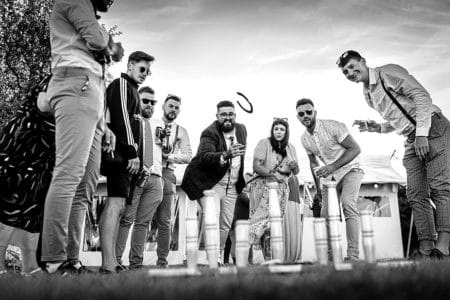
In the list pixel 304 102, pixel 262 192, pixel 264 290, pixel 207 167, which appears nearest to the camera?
pixel 264 290

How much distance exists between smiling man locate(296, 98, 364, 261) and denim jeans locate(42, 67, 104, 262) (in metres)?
Answer: 2.88

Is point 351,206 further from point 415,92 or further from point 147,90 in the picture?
point 147,90

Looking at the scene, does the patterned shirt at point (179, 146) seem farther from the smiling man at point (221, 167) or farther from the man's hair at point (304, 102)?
the man's hair at point (304, 102)

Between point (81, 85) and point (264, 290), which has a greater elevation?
point (81, 85)

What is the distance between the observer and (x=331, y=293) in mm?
1284

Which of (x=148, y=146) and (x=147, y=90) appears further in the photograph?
(x=147, y=90)

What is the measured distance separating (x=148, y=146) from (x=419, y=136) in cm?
285

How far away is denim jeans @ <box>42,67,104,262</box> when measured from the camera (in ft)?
8.44

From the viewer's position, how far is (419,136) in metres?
4.06

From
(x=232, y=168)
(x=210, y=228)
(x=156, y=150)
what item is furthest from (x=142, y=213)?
(x=210, y=228)

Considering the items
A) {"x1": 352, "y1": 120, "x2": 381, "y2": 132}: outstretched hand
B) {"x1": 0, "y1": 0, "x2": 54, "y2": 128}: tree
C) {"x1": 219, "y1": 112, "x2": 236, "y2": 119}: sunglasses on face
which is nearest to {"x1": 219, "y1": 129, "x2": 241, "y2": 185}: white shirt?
{"x1": 219, "y1": 112, "x2": 236, "y2": 119}: sunglasses on face

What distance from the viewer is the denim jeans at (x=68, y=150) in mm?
2572

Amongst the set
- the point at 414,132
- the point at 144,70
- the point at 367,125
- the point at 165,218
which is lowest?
the point at 165,218

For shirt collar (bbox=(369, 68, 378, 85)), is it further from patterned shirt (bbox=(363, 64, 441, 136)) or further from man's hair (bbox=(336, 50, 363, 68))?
man's hair (bbox=(336, 50, 363, 68))
